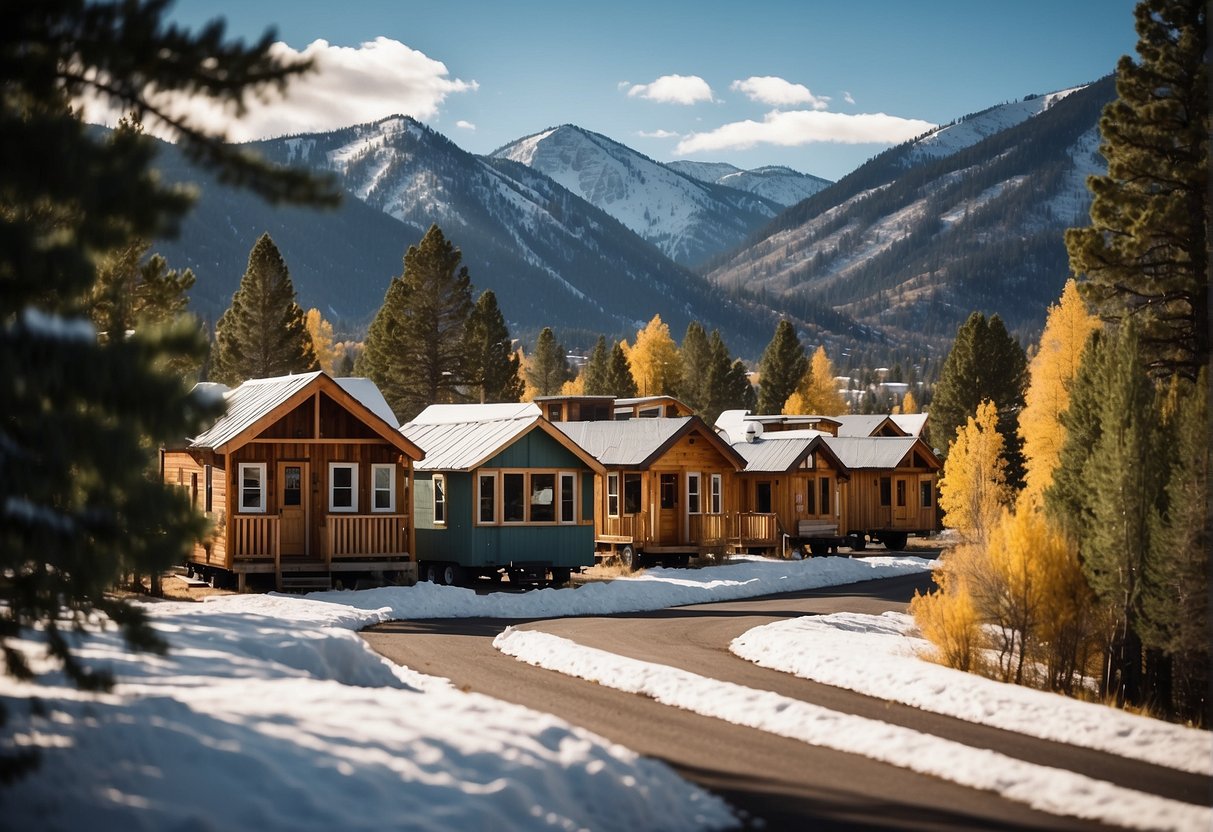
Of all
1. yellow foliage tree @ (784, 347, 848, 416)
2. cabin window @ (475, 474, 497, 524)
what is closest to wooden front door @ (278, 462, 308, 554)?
cabin window @ (475, 474, 497, 524)

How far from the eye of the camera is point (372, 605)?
24.8 meters

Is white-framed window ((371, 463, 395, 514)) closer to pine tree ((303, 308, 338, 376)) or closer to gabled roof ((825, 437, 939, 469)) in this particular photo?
gabled roof ((825, 437, 939, 469))

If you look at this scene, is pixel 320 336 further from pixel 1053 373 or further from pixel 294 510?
pixel 294 510

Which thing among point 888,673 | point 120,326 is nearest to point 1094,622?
point 888,673

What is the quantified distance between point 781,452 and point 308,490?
21.9m

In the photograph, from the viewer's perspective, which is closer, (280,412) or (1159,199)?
(1159,199)

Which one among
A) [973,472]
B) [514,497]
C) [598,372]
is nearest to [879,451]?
[973,472]

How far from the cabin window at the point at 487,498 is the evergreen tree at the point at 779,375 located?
54.5 m

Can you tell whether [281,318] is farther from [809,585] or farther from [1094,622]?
[1094,622]

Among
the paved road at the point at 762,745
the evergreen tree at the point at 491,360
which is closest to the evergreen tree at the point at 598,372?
the evergreen tree at the point at 491,360

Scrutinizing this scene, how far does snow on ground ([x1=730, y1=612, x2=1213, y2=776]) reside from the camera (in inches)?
481

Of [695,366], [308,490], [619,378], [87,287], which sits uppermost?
[695,366]

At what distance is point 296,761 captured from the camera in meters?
8.24

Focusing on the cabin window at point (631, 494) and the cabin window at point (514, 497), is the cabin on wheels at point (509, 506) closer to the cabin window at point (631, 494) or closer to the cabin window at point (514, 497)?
the cabin window at point (514, 497)
